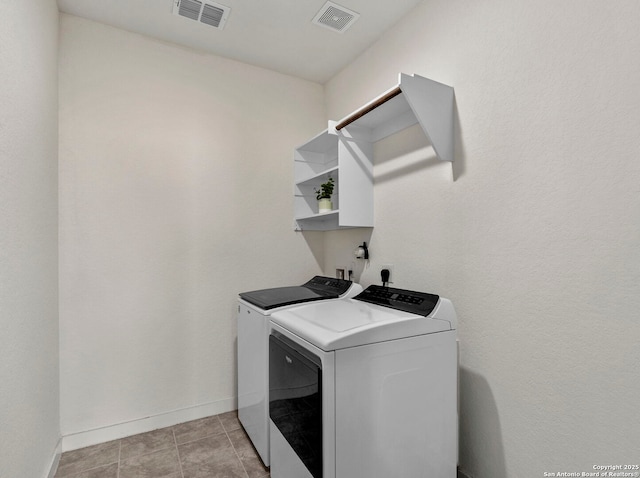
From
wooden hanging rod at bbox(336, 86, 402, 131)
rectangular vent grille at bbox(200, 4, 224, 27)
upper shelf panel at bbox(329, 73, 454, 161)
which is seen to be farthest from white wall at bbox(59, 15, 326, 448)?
upper shelf panel at bbox(329, 73, 454, 161)

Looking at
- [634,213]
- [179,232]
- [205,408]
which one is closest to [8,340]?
[179,232]

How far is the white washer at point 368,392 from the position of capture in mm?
1221

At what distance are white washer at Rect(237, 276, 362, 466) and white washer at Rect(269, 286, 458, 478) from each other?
20 centimetres

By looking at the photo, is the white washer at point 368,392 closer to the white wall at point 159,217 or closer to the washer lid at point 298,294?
the washer lid at point 298,294

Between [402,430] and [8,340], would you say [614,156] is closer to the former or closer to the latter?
[402,430]

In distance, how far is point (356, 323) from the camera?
1.37 m

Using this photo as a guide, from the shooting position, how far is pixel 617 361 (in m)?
1.12

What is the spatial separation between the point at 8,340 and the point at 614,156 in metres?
2.22

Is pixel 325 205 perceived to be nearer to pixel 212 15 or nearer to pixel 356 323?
pixel 356 323

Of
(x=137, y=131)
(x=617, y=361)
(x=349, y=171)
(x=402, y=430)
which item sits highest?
(x=137, y=131)

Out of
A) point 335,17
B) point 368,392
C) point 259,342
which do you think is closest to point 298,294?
point 259,342

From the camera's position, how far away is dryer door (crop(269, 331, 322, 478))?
127cm

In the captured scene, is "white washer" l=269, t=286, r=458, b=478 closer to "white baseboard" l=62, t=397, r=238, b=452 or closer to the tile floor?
the tile floor

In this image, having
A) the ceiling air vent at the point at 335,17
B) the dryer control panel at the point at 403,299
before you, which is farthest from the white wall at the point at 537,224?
the ceiling air vent at the point at 335,17
